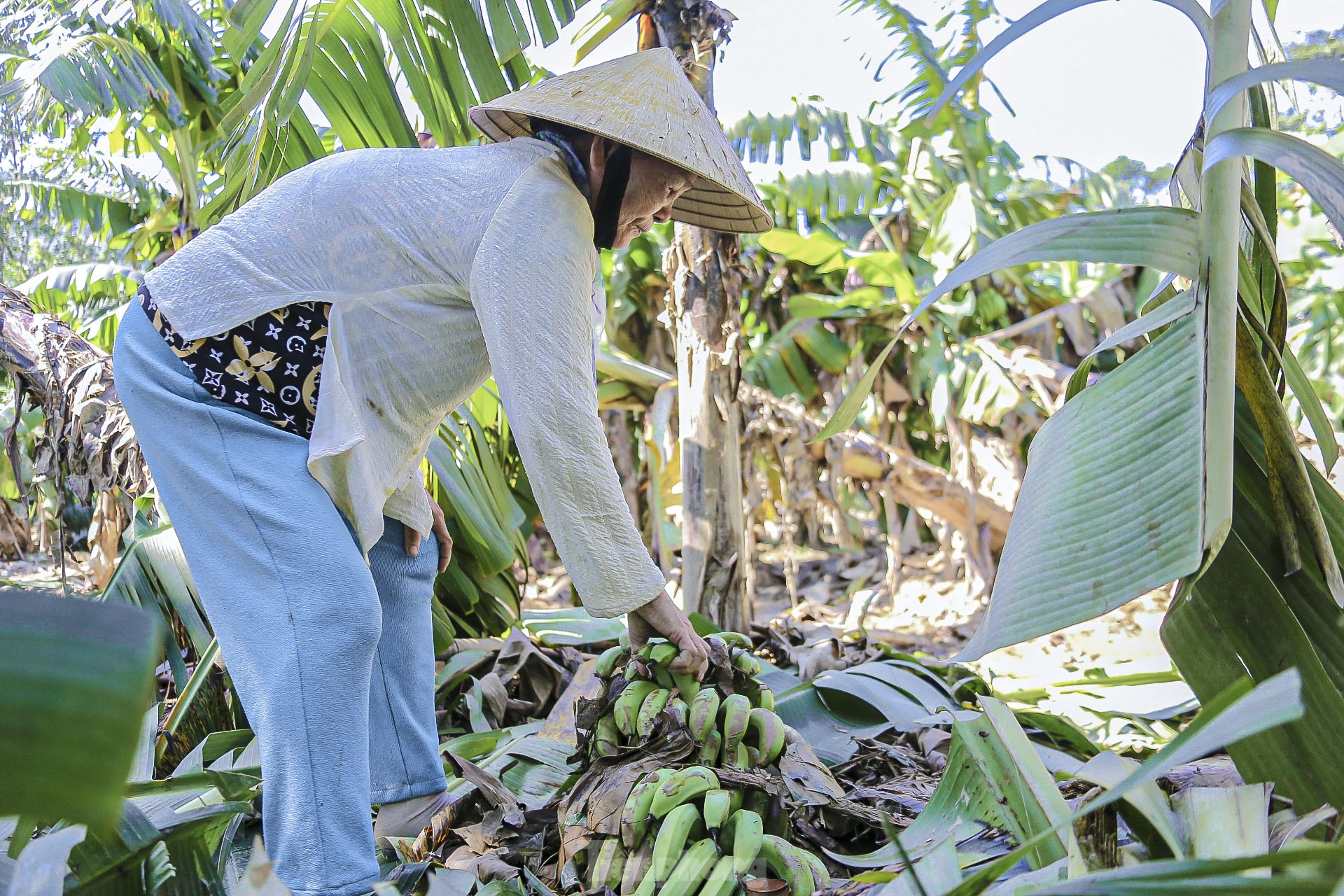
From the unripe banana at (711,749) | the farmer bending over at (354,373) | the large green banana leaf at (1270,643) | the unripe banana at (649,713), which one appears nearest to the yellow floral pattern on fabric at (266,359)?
the farmer bending over at (354,373)

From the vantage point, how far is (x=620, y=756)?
1.50 meters

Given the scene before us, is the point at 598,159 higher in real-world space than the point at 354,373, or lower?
higher

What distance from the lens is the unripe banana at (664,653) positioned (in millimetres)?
1518

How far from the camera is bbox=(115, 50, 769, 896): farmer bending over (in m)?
1.46

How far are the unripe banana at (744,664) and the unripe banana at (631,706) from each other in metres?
0.15

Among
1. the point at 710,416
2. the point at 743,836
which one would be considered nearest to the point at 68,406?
the point at 710,416

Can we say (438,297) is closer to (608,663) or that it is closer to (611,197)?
(611,197)

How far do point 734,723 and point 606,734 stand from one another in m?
0.21

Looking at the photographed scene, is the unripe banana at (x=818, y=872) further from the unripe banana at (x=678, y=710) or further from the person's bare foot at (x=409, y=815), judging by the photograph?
the person's bare foot at (x=409, y=815)

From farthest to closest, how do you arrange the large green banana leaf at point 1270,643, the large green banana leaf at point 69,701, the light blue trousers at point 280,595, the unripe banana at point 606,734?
1. the unripe banana at point 606,734
2. the light blue trousers at point 280,595
3. the large green banana leaf at point 1270,643
4. the large green banana leaf at point 69,701

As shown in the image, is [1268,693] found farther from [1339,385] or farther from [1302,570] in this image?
[1339,385]

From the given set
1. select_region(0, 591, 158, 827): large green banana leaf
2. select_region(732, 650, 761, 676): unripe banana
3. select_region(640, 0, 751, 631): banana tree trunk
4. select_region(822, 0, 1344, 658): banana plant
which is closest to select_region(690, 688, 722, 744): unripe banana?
select_region(732, 650, 761, 676): unripe banana

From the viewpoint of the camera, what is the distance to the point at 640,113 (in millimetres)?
1567

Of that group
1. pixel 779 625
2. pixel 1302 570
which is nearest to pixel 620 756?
pixel 1302 570
